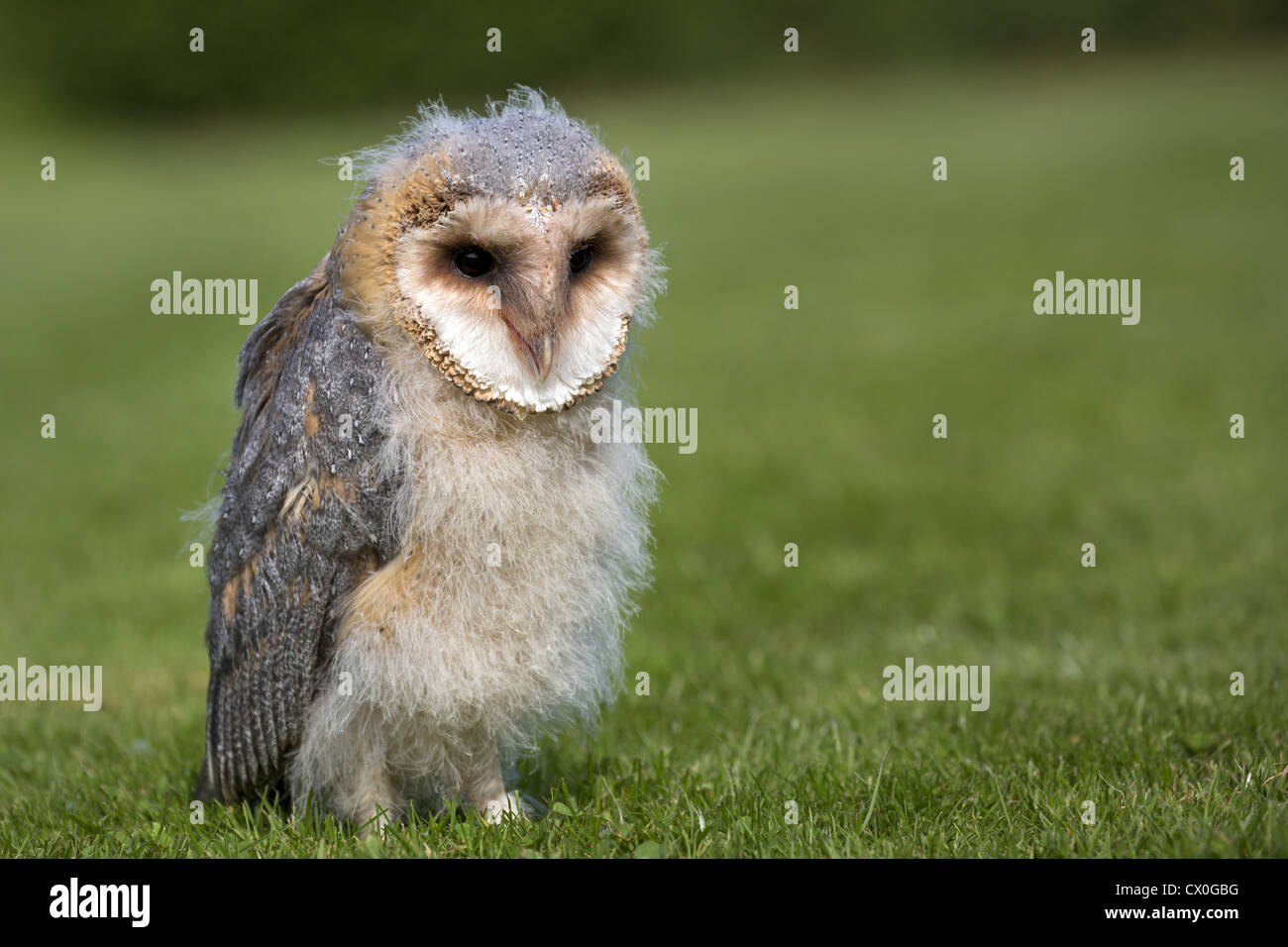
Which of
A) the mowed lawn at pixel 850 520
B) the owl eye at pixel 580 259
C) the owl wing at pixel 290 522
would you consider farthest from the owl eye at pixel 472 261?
the mowed lawn at pixel 850 520

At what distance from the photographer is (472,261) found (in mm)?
3539

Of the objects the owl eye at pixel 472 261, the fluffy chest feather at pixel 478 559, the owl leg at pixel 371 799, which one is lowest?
the owl leg at pixel 371 799

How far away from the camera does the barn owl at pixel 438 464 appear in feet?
11.5

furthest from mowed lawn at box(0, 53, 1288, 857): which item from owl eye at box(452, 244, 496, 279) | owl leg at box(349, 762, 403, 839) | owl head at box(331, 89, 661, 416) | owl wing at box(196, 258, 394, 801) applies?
owl eye at box(452, 244, 496, 279)

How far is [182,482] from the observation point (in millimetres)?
10250

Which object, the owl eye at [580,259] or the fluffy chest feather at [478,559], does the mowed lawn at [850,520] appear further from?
the owl eye at [580,259]

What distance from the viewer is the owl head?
3.46 m

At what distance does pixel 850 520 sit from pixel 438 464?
539 cm

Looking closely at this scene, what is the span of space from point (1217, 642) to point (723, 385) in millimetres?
6674

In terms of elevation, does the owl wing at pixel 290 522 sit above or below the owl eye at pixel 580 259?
below

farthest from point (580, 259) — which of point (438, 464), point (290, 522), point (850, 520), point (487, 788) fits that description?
point (850, 520)

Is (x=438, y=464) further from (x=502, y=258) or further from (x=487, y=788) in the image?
(x=487, y=788)

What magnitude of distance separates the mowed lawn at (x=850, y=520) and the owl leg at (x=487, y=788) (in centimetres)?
17
